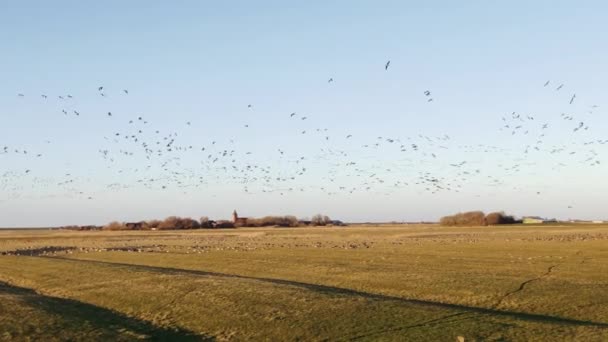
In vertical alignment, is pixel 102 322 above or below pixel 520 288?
below

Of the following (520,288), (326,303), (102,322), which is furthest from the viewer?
(520,288)

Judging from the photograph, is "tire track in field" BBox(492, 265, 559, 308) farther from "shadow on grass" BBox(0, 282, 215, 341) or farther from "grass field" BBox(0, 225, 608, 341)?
"shadow on grass" BBox(0, 282, 215, 341)

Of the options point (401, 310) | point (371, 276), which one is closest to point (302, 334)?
point (401, 310)

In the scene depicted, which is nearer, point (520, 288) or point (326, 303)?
point (326, 303)

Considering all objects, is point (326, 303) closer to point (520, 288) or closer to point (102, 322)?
point (102, 322)

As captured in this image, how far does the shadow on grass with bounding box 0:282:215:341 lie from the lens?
25428mm

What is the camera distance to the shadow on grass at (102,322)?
1001 inches

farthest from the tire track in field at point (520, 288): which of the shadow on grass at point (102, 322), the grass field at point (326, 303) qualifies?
the shadow on grass at point (102, 322)

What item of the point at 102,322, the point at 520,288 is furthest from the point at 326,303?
the point at 520,288

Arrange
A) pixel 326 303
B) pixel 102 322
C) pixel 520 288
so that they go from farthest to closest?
pixel 520 288 → pixel 326 303 → pixel 102 322

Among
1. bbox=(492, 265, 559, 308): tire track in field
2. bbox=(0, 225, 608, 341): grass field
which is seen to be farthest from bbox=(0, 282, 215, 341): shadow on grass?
bbox=(492, 265, 559, 308): tire track in field

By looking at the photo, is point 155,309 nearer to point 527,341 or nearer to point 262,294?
point 262,294

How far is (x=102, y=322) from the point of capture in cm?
2853

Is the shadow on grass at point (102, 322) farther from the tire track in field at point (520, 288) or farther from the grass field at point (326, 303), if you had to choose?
the tire track in field at point (520, 288)
